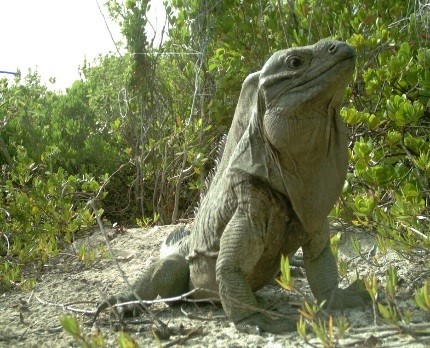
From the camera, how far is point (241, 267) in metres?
3.79

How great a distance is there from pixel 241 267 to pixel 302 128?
2.91 feet

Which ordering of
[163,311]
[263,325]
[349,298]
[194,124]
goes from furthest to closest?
[194,124] < [163,311] < [349,298] < [263,325]

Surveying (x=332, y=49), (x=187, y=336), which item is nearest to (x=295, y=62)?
(x=332, y=49)

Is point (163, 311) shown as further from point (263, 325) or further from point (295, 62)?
point (295, 62)

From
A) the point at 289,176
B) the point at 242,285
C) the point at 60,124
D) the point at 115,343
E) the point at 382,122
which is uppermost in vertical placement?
the point at 60,124

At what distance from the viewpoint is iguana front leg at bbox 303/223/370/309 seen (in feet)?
13.2

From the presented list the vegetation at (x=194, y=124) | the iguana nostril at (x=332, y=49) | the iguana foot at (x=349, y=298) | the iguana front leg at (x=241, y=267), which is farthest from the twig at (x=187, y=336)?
the iguana nostril at (x=332, y=49)

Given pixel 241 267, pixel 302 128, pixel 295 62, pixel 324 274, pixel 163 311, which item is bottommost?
pixel 163 311

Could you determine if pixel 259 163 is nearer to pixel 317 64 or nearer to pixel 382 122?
pixel 317 64

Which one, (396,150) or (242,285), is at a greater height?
(396,150)

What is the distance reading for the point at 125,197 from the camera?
9844 mm

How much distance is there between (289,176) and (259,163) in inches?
7.7

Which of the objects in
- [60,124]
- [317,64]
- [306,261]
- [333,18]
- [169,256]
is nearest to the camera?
[317,64]

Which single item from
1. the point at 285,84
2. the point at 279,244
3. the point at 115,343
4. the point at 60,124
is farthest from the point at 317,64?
the point at 60,124
